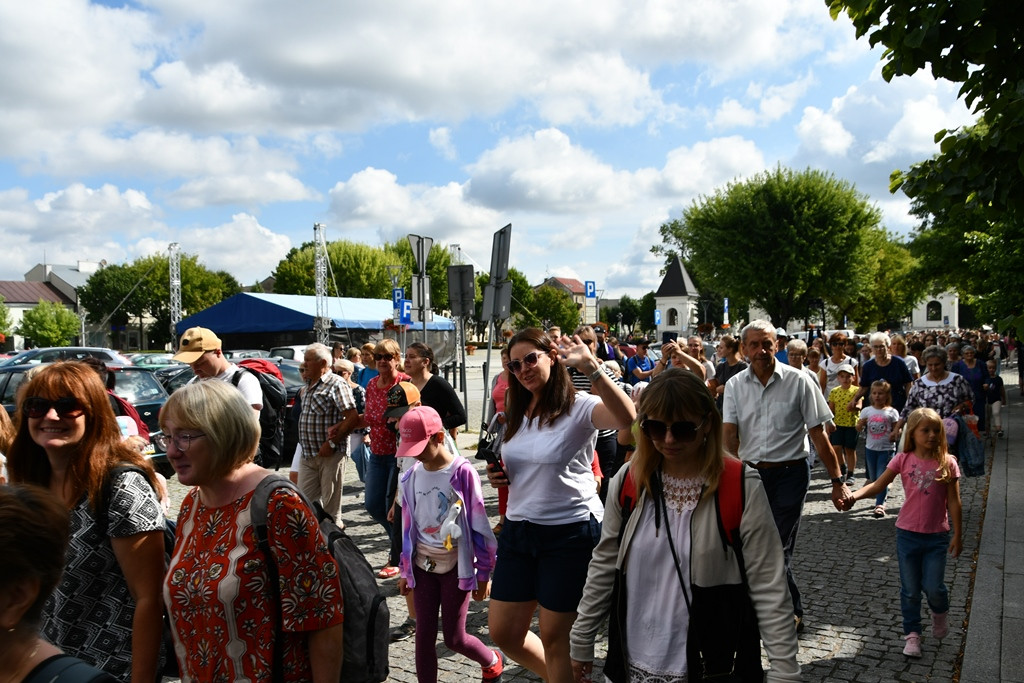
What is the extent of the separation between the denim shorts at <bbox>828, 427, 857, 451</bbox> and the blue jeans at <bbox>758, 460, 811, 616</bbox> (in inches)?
187

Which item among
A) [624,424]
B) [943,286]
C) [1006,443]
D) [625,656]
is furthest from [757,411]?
[943,286]

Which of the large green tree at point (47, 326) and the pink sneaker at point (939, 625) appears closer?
the pink sneaker at point (939, 625)

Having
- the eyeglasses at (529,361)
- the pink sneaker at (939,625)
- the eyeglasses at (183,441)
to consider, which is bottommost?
the pink sneaker at (939,625)

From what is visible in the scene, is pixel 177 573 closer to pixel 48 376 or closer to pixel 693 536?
pixel 48 376

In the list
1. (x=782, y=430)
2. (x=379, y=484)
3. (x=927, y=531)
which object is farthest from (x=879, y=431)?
(x=379, y=484)

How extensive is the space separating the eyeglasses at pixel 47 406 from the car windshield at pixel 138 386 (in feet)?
32.8

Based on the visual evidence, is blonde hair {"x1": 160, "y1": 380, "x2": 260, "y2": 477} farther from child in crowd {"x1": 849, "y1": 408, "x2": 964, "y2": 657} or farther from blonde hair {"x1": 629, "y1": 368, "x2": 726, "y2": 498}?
child in crowd {"x1": 849, "y1": 408, "x2": 964, "y2": 657}

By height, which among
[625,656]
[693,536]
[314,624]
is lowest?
[625,656]

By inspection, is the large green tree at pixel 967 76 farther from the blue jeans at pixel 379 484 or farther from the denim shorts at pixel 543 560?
the blue jeans at pixel 379 484

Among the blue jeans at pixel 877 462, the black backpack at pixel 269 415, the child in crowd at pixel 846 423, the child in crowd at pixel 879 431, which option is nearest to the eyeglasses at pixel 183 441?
the black backpack at pixel 269 415

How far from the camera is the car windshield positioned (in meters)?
11.9

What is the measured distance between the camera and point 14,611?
152cm

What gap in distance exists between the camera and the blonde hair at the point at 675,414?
253 centimetres

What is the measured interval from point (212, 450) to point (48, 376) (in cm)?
78
